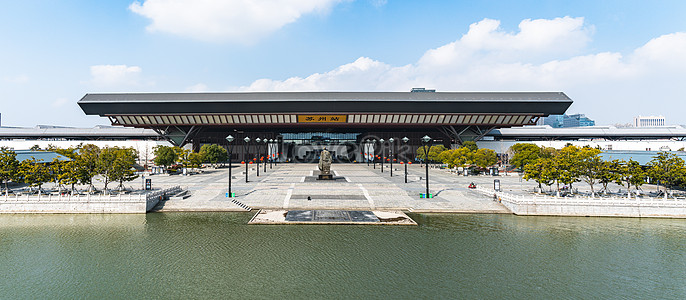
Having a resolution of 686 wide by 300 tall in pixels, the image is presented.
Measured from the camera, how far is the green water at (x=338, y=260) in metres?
13.5

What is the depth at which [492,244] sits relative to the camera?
19.3 meters

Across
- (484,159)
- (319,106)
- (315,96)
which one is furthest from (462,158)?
(315,96)

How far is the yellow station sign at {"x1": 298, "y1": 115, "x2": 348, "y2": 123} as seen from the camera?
76.4m

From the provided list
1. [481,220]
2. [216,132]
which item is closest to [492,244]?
[481,220]

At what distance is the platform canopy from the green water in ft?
167

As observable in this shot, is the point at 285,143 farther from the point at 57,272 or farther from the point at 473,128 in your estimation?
the point at 57,272

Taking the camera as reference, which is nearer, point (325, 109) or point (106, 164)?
point (106, 164)

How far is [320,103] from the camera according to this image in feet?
240

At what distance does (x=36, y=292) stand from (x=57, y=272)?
194cm

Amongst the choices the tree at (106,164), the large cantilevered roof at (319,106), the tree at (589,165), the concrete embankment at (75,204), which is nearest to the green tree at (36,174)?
the concrete embankment at (75,204)

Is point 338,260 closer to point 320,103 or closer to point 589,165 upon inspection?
point 589,165

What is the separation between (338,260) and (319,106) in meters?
59.2

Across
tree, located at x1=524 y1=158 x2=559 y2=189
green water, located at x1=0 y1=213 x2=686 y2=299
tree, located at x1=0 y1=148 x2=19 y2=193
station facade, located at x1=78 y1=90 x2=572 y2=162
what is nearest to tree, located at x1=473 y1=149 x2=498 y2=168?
station facade, located at x1=78 y1=90 x2=572 y2=162

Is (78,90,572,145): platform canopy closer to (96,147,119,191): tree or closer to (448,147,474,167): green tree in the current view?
(448,147,474,167): green tree
